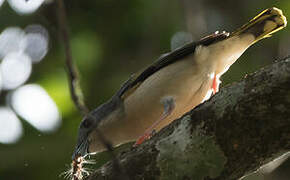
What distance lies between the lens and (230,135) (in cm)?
361

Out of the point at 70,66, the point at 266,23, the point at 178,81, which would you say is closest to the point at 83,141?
the point at 178,81

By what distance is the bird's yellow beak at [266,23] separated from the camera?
16.8 ft

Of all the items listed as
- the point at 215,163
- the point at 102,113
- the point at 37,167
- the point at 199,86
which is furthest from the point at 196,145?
the point at 37,167

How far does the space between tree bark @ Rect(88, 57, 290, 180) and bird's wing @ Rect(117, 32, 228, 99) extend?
1.57 metres

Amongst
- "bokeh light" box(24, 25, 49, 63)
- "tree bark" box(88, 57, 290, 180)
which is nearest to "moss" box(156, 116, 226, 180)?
"tree bark" box(88, 57, 290, 180)

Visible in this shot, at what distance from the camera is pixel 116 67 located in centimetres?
815

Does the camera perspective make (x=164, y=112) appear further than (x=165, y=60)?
No

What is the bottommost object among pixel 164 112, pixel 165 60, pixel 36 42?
pixel 164 112

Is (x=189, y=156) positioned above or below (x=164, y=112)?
below

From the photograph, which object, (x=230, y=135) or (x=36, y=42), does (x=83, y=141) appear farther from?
(x=36, y=42)

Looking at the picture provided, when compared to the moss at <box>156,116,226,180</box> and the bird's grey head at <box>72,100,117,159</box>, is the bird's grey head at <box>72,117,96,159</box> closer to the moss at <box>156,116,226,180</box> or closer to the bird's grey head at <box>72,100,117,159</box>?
the bird's grey head at <box>72,100,117,159</box>

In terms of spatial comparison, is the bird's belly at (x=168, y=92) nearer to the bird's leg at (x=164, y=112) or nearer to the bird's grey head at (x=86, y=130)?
the bird's leg at (x=164, y=112)

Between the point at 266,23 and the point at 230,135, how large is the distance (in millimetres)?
1985

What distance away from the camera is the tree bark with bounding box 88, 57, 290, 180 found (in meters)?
3.47
